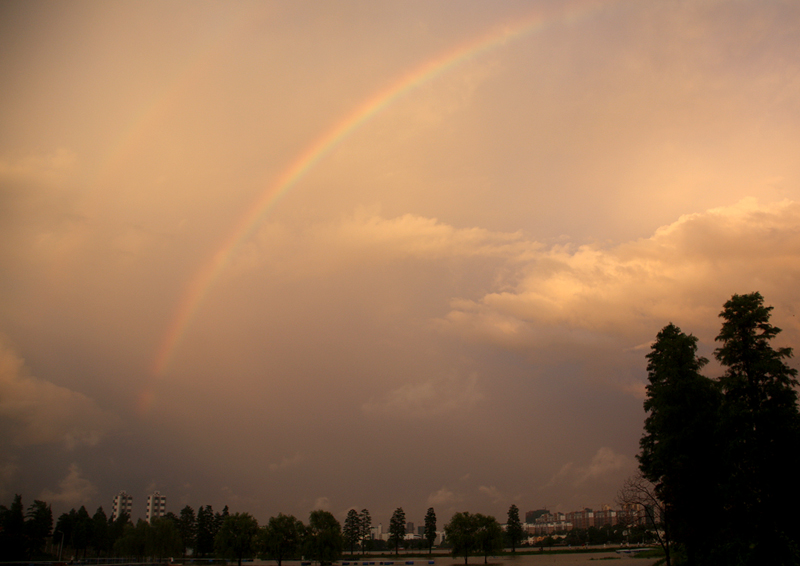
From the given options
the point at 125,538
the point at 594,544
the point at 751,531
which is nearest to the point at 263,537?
the point at 125,538

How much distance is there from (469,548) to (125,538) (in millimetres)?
58860

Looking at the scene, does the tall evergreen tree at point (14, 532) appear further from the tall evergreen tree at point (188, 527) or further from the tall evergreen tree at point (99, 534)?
the tall evergreen tree at point (188, 527)

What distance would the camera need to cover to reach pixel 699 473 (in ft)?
102

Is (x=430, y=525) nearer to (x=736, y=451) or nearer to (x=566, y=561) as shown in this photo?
(x=566, y=561)

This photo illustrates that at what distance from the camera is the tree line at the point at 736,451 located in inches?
995

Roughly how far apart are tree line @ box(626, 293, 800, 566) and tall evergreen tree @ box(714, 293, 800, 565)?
0.04 m

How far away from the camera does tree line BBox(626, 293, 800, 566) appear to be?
82.9ft

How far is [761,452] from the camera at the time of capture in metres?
25.6

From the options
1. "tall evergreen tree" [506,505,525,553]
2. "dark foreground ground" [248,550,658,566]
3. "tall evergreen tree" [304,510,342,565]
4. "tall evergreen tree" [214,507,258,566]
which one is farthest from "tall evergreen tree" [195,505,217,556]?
"tall evergreen tree" [506,505,525,553]

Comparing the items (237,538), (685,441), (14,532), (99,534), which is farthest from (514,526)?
(685,441)

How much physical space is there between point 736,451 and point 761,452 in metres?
1.02

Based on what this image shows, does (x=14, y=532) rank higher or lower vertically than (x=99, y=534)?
higher

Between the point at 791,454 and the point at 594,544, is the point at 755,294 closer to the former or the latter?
the point at 791,454

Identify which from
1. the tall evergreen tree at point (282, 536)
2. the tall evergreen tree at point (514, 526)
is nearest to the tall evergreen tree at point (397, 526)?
the tall evergreen tree at point (514, 526)
